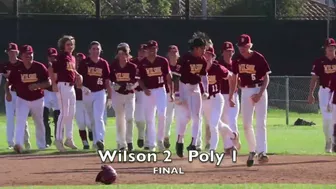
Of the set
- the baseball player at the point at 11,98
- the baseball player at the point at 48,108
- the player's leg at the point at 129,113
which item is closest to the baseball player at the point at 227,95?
the player's leg at the point at 129,113

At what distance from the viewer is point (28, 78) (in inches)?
723

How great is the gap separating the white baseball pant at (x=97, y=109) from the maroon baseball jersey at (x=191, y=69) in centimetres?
271

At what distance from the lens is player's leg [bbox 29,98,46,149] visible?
18.5 meters

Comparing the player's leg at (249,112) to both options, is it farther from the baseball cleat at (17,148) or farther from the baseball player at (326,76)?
the baseball cleat at (17,148)

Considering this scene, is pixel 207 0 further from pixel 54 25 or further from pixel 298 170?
pixel 298 170

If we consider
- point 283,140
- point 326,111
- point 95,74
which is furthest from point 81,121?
point 283,140

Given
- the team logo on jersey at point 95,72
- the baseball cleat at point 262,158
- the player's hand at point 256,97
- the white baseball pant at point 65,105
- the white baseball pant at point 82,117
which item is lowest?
the baseball cleat at point 262,158

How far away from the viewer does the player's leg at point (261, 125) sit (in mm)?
15328

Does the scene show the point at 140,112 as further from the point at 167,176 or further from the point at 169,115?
the point at 167,176

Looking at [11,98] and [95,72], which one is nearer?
[95,72]

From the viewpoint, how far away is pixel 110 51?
3444 cm

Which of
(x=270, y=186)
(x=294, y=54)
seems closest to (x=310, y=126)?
(x=294, y=54)

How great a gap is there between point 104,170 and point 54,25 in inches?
855

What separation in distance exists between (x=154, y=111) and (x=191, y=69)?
2373mm
